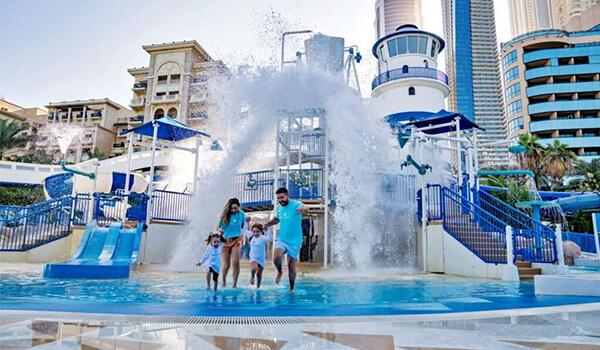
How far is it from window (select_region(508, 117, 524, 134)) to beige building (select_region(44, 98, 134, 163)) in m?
57.0

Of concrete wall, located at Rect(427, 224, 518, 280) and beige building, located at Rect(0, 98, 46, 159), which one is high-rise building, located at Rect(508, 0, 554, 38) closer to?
beige building, located at Rect(0, 98, 46, 159)

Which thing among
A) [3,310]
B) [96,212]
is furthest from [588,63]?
[3,310]

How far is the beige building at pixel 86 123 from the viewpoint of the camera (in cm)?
5491

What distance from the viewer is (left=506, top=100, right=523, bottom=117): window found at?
58.5m

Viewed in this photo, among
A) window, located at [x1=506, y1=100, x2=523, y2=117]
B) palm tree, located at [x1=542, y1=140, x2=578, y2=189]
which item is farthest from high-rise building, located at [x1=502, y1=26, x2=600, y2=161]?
palm tree, located at [x1=542, y1=140, x2=578, y2=189]

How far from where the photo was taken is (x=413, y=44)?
24.4 meters

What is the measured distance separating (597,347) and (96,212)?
1189cm

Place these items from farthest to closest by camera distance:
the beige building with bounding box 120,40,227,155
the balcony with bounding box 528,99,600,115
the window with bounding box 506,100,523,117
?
the window with bounding box 506,100,523,117
the balcony with bounding box 528,99,600,115
the beige building with bounding box 120,40,227,155

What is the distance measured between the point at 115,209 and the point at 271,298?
988 centimetres

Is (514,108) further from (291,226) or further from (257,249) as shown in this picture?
(291,226)

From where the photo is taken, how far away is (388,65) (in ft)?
84.3

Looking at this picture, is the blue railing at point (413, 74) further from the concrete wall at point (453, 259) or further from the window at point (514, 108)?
the window at point (514, 108)

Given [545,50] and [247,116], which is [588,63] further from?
[247,116]

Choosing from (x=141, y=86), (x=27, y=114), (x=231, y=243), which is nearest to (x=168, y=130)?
(x=231, y=243)
